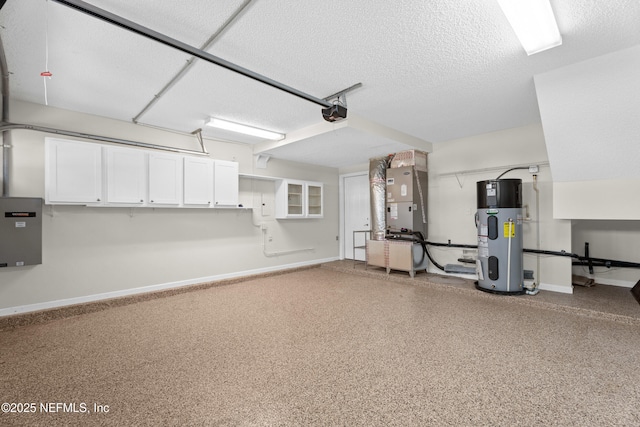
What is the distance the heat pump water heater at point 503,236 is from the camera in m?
3.93

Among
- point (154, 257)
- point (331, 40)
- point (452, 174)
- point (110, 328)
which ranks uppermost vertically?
point (331, 40)

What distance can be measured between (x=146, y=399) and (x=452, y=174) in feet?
17.8

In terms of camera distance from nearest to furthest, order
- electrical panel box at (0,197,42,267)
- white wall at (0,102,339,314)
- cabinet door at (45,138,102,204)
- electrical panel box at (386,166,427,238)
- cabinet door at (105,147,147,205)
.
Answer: electrical panel box at (0,197,42,267) → cabinet door at (45,138,102,204) → white wall at (0,102,339,314) → cabinet door at (105,147,147,205) → electrical panel box at (386,166,427,238)

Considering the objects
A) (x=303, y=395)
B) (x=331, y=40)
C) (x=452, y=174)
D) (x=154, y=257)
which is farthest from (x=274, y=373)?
(x=452, y=174)

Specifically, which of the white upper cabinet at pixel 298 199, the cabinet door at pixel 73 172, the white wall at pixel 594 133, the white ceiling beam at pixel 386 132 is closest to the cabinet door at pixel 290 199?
the white upper cabinet at pixel 298 199

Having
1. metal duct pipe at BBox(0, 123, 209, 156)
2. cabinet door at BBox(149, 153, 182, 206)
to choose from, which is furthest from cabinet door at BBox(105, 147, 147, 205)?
metal duct pipe at BBox(0, 123, 209, 156)

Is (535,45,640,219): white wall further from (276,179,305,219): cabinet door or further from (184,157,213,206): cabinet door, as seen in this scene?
(184,157,213,206): cabinet door

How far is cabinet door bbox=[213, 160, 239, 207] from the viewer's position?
4.61 metres

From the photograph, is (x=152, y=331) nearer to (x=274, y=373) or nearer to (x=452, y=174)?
(x=274, y=373)

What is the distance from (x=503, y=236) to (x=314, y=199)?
3879 millimetres

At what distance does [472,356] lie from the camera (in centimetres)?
236

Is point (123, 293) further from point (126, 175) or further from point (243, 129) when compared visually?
point (243, 129)

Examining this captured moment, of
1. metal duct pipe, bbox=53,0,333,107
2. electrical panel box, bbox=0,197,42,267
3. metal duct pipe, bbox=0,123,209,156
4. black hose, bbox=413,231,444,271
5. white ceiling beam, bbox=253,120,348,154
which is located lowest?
black hose, bbox=413,231,444,271

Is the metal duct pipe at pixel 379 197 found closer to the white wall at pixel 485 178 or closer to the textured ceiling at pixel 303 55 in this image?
the white wall at pixel 485 178
